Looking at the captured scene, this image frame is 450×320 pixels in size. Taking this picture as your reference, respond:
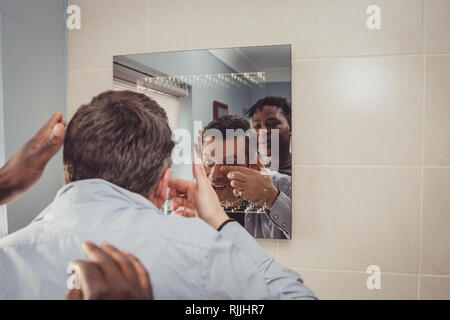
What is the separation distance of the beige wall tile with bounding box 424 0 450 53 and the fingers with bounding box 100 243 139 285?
1052 millimetres

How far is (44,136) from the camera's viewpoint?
2.31ft

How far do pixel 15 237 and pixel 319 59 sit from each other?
0.95 metres

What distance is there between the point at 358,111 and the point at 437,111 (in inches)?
9.2

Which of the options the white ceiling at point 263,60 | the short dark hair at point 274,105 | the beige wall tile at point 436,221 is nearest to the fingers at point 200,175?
the short dark hair at point 274,105

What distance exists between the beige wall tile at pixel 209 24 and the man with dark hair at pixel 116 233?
0.60m

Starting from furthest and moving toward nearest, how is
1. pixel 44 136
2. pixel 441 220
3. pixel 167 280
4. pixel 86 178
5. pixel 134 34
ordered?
pixel 134 34
pixel 441 220
pixel 44 136
pixel 86 178
pixel 167 280

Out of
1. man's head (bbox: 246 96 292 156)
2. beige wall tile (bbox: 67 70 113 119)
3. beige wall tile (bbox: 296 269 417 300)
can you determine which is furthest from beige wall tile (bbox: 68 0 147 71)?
beige wall tile (bbox: 296 269 417 300)

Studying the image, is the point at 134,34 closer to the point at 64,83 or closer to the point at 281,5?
the point at 64,83

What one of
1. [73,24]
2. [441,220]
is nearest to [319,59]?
[441,220]

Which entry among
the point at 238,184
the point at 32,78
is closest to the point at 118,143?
the point at 238,184

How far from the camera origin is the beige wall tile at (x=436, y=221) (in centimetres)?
98

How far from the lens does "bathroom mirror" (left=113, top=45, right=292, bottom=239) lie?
40.5 inches

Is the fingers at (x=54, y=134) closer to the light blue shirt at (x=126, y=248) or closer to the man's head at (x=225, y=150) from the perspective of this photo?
the light blue shirt at (x=126, y=248)

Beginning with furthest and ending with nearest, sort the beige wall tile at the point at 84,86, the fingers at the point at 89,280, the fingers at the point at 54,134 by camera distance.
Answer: the beige wall tile at the point at 84,86
the fingers at the point at 54,134
the fingers at the point at 89,280
